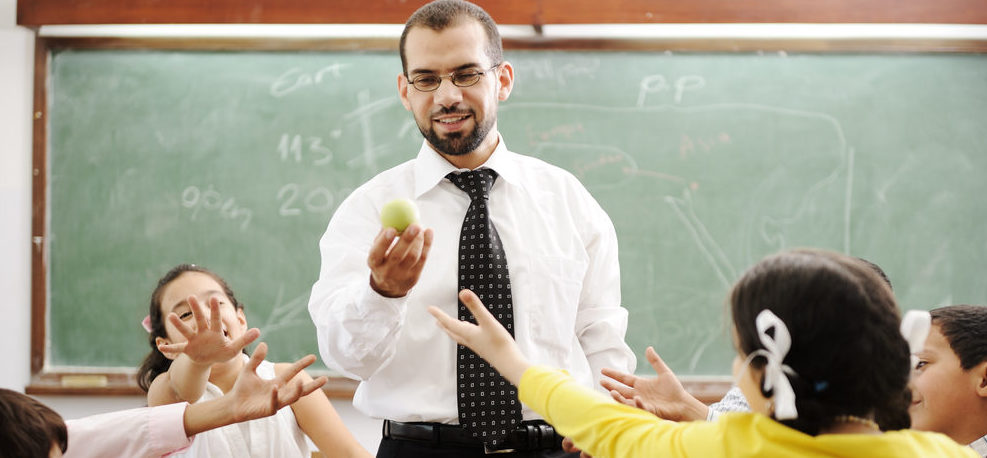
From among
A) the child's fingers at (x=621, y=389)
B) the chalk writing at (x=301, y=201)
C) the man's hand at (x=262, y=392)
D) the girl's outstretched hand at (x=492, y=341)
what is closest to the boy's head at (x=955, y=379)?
the child's fingers at (x=621, y=389)

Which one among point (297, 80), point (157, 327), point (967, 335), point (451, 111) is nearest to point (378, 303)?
point (451, 111)

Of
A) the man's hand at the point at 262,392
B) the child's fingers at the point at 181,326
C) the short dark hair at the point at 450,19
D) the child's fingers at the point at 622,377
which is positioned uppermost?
the short dark hair at the point at 450,19

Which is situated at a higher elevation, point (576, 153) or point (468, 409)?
point (576, 153)

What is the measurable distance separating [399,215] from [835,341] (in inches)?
29.1

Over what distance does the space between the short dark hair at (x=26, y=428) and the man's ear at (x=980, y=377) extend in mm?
1723

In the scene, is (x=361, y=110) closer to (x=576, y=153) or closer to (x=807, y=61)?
(x=576, y=153)

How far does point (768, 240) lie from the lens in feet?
10.1

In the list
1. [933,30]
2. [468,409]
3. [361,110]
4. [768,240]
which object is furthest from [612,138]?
[468,409]

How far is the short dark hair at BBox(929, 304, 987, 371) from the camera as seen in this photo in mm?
1695

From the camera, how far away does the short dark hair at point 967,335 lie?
170 cm

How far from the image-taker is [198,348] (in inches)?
63.3

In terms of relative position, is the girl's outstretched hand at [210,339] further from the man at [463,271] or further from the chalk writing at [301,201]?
the chalk writing at [301,201]

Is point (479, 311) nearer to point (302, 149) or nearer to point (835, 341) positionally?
point (835, 341)

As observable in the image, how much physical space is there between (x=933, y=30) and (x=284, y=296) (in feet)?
8.42
